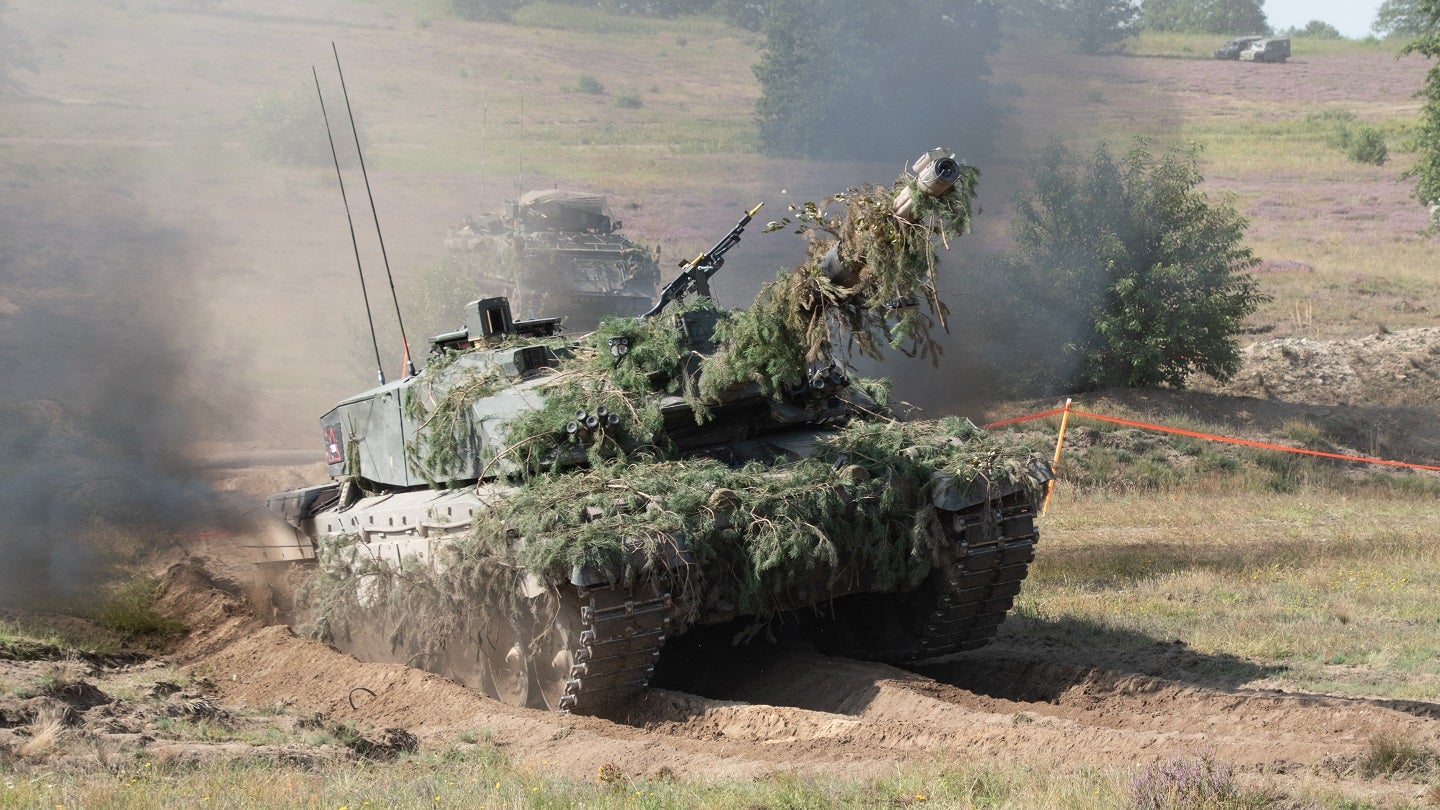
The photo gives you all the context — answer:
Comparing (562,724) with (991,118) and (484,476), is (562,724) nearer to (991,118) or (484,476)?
(484,476)

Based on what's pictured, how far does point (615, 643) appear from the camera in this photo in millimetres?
9195

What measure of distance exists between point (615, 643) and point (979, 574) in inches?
110

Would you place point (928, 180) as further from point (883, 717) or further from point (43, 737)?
point (43, 737)

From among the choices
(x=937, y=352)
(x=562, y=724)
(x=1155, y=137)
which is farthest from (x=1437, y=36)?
(x=562, y=724)

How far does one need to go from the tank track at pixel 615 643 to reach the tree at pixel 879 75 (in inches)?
957

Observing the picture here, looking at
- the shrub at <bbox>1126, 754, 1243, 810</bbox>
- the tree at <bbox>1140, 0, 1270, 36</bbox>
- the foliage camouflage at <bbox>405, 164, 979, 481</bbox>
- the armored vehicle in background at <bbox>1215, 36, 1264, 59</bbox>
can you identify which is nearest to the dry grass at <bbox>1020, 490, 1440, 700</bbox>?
the shrub at <bbox>1126, 754, 1243, 810</bbox>

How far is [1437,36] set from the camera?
29.4 metres

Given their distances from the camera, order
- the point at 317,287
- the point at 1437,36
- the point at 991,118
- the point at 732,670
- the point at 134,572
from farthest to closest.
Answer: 1. the point at 317,287
2. the point at 991,118
3. the point at 1437,36
4. the point at 134,572
5. the point at 732,670

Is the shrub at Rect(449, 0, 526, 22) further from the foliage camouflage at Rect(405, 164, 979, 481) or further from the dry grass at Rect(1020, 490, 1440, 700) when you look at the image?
the foliage camouflage at Rect(405, 164, 979, 481)

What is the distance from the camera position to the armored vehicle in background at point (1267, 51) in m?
53.0

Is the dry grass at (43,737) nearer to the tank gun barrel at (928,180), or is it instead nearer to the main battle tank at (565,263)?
the tank gun barrel at (928,180)

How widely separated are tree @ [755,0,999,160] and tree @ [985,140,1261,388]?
6.46 m

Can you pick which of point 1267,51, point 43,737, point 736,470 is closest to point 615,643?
point 736,470

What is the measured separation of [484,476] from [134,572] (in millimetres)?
6691
